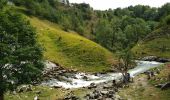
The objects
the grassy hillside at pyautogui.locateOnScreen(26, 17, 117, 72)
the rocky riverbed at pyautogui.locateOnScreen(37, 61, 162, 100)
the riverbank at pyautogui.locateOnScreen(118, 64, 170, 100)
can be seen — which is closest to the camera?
the riverbank at pyautogui.locateOnScreen(118, 64, 170, 100)

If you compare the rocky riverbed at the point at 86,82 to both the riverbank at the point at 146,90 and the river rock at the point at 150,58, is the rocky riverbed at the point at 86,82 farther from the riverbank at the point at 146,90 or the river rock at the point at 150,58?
the river rock at the point at 150,58

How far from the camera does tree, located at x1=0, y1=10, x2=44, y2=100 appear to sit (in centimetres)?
4878

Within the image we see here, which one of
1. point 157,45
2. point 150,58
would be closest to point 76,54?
point 150,58

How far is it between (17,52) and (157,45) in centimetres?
10922

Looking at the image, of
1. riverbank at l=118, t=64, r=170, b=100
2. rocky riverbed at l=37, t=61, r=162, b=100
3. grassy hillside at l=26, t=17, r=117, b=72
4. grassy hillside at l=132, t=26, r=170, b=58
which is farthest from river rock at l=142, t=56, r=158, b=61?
riverbank at l=118, t=64, r=170, b=100

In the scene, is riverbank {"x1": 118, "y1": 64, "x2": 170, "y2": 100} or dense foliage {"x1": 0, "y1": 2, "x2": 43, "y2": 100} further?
riverbank {"x1": 118, "y1": 64, "x2": 170, "y2": 100}

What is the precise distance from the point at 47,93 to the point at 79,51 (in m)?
50.7

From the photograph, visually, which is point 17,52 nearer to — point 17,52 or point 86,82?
point 17,52

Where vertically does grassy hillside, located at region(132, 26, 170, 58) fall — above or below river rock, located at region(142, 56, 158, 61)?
above

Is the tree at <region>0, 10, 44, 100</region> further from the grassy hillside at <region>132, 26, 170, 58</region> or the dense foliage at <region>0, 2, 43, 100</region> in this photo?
the grassy hillside at <region>132, 26, 170, 58</region>

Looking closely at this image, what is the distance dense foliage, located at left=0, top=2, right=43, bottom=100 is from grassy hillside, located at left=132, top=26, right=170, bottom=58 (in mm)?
96013

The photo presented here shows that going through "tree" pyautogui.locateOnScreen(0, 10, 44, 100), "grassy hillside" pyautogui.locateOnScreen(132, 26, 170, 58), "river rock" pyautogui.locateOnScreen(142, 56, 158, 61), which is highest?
"tree" pyautogui.locateOnScreen(0, 10, 44, 100)

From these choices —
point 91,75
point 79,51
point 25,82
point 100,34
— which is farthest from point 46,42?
point 25,82

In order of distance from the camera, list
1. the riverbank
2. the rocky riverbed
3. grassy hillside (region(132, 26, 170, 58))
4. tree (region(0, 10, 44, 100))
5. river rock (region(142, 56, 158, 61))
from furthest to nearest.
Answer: grassy hillside (region(132, 26, 170, 58)) < river rock (region(142, 56, 158, 61)) < the rocky riverbed < the riverbank < tree (region(0, 10, 44, 100))
